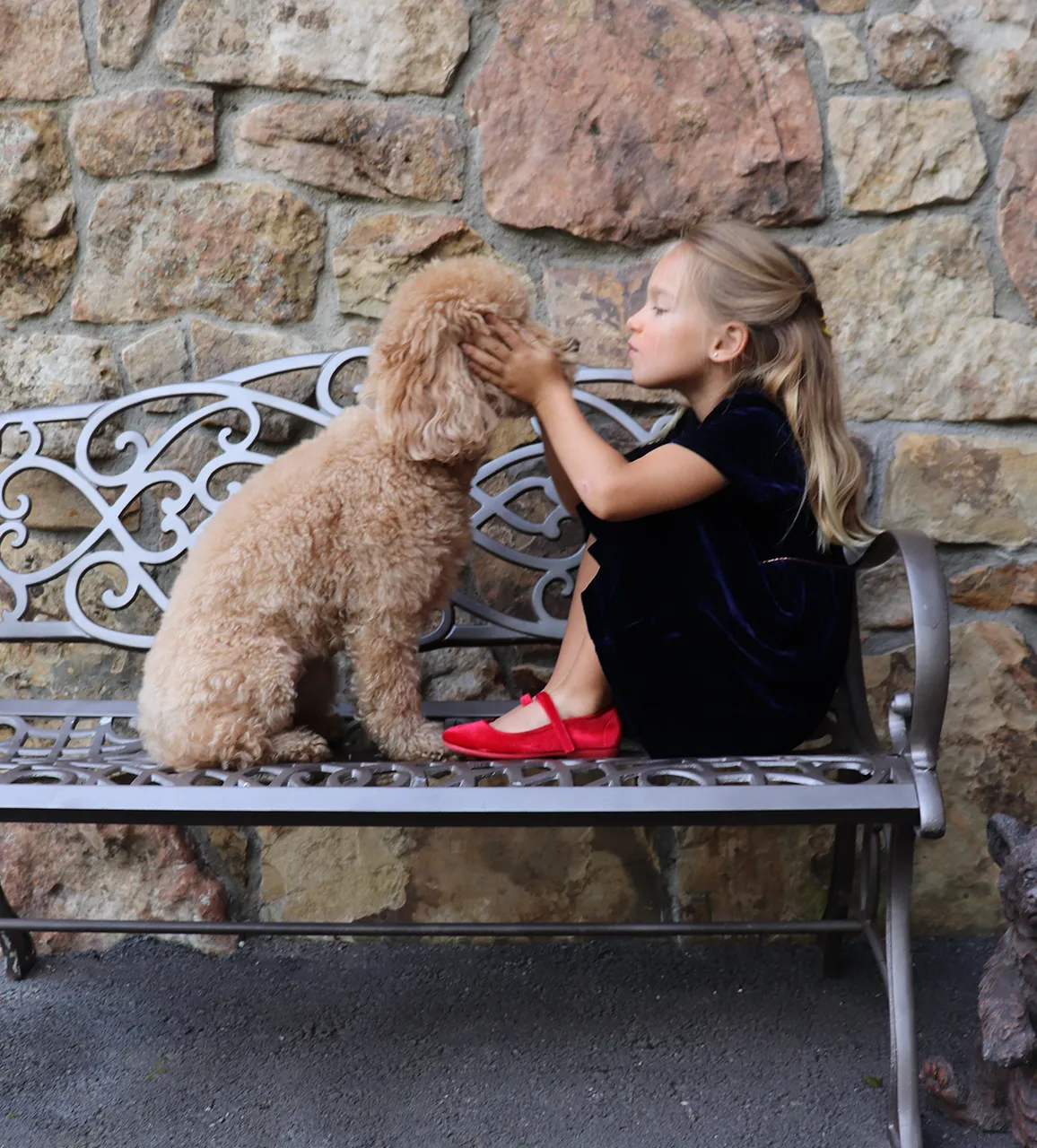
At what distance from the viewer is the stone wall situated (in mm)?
2330

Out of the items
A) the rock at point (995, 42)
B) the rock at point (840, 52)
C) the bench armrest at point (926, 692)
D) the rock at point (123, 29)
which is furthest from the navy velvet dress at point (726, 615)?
the rock at point (123, 29)

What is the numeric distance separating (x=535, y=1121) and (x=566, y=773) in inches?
23.8

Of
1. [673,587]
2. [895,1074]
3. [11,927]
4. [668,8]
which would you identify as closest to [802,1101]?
[895,1074]

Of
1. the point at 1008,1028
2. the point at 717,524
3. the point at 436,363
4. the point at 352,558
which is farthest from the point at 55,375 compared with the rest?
the point at 1008,1028

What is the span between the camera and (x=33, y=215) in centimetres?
240

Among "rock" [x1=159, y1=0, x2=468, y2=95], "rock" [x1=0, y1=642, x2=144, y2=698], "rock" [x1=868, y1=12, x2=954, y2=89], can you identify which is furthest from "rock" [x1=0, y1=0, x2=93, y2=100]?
"rock" [x1=868, y1=12, x2=954, y2=89]

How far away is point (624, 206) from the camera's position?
2361 mm

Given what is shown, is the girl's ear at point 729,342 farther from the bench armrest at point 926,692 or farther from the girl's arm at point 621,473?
the bench armrest at point 926,692

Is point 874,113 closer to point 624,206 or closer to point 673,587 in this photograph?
point 624,206

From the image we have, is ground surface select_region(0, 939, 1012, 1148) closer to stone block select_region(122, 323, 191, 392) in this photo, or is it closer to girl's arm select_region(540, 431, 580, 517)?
girl's arm select_region(540, 431, 580, 517)

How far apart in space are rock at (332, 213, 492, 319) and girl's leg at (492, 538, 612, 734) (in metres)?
0.79

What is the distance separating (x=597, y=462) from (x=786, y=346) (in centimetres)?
43

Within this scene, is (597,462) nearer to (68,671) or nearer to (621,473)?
(621,473)

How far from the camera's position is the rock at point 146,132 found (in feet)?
7.77
